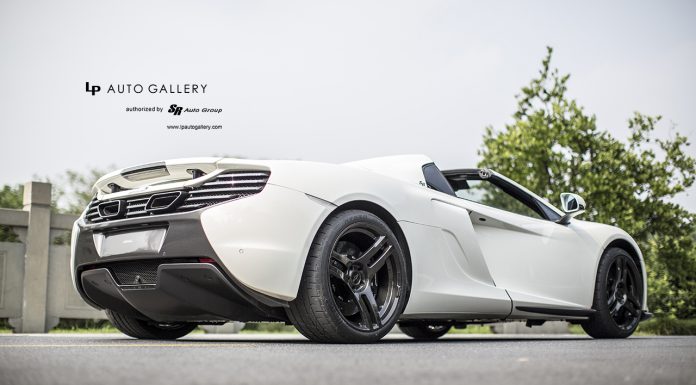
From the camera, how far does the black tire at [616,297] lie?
21.6ft

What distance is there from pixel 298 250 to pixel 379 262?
62 centimetres

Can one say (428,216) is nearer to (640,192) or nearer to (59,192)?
(640,192)

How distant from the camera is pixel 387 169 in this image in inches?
217

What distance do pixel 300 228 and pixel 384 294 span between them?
84 cm

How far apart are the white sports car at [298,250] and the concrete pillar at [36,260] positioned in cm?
529

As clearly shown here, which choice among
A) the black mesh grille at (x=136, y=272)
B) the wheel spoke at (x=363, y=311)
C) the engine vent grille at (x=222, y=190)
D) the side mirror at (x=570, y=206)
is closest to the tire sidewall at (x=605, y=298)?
the side mirror at (x=570, y=206)

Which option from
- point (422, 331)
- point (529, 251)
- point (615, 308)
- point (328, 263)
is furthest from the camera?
point (422, 331)

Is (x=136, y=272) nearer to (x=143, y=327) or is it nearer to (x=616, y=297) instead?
(x=143, y=327)

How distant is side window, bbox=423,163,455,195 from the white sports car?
1 cm

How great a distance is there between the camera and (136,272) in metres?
4.50

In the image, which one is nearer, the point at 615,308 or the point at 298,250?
the point at 298,250

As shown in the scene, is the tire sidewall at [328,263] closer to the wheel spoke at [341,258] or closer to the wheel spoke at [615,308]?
the wheel spoke at [341,258]

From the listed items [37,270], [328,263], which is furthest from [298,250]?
[37,270]

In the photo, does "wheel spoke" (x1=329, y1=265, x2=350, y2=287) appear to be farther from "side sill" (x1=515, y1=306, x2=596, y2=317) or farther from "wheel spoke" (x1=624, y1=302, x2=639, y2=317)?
"wheel spoke" (x1=624, y1=302, x2=639, y2=317)
